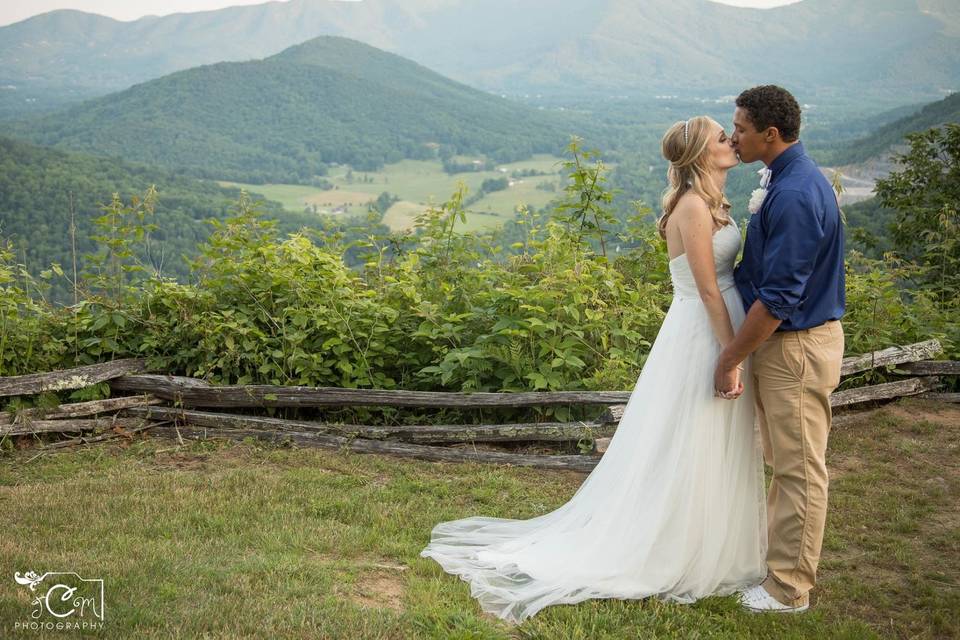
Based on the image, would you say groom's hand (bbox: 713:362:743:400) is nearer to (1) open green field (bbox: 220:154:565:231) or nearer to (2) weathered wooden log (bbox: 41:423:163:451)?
(2) weathered wooden log (bbox: 41:423:163:451)

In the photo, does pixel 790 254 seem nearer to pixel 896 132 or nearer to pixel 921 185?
pixel 921 185

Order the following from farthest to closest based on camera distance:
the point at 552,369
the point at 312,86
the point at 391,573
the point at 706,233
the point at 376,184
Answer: the point at 312,86 → the point at 376,184 → the point at 552,369 → the point at 391,573 → the point at 706,233

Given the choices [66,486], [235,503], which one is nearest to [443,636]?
[235,503]

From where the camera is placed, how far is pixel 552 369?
255 inches

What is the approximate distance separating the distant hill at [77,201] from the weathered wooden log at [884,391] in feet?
19.6

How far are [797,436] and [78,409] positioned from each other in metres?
5.37

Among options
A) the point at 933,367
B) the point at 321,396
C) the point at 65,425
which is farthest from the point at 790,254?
the point at 65,425

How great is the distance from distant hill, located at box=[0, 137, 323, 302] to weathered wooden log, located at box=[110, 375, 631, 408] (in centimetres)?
138

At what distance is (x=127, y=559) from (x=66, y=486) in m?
1.55

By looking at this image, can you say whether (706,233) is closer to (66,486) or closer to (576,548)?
(576,548)

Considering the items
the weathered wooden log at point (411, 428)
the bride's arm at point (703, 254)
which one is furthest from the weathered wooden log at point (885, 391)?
the bride's arm at point (703, 254)

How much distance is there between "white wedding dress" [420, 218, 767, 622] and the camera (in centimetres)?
396

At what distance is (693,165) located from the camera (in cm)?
383

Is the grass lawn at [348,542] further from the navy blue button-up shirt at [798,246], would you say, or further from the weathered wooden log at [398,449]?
the navy blue button-up shirt at [798,246]
